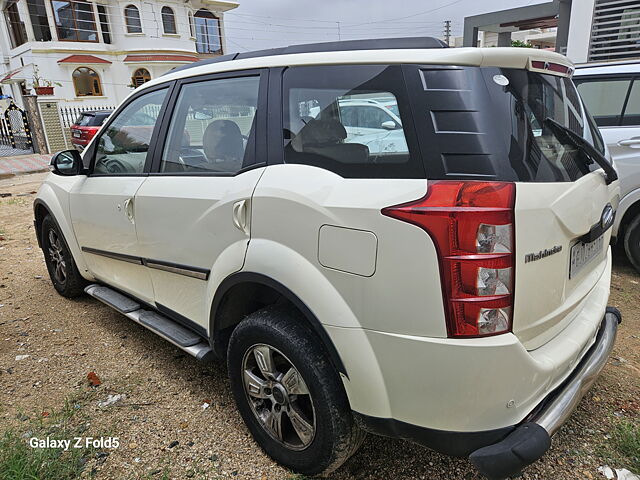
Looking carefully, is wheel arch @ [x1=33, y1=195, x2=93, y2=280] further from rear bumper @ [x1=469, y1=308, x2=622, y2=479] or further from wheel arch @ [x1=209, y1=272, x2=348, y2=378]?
rear bumper @ [x1=469, y1=308, x2=622, y2=479]

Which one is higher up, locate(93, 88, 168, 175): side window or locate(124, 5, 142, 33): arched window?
locate(124, 5, 142, 33): arched window

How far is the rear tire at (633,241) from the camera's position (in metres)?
4.34

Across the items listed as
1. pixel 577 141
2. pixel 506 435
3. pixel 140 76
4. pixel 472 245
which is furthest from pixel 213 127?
pixel 140 76

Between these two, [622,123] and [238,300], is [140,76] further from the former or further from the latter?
[238,300]

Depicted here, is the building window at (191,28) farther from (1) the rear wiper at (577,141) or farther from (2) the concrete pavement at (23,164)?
(1) the rear wiper at (577,141)

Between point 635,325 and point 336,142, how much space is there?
117 inches

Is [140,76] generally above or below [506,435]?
above

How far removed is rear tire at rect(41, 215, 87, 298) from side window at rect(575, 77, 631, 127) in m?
4.92

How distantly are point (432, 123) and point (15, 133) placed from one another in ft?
69.7

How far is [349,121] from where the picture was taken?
1915 millimetres

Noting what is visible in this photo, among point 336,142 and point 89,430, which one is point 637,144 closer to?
point 336,142

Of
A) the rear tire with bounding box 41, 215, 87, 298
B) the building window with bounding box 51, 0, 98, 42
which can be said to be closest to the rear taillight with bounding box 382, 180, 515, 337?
the rear tire with bounding box 41, 215, 87, 298

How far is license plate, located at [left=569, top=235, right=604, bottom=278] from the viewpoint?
1856mm

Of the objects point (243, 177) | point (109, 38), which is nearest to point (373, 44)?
point (243, 177)
